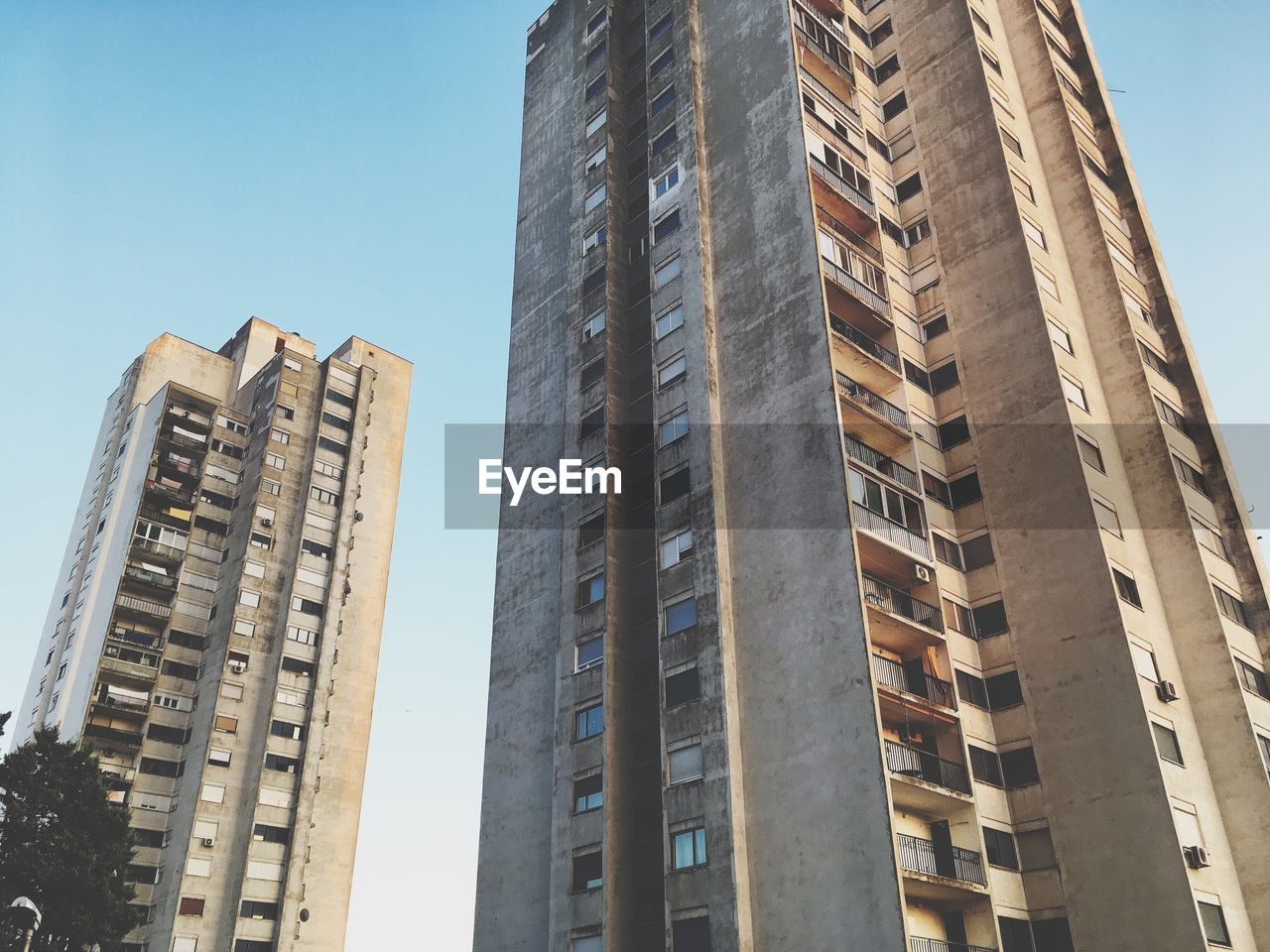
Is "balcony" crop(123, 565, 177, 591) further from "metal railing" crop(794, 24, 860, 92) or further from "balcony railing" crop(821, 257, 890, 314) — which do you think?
"metal railing" crop(794, 24, 860, 92)

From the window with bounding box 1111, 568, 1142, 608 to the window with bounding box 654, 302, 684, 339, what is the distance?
16.6m

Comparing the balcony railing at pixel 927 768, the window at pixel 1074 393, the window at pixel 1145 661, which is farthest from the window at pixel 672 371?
the window at pixel 1145 661

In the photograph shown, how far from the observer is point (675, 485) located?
120 feet

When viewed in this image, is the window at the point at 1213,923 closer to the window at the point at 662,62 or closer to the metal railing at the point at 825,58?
the metal railing at the point at 825,58

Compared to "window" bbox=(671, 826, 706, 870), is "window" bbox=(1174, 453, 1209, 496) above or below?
above

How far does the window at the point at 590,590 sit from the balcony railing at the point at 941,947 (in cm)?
1464

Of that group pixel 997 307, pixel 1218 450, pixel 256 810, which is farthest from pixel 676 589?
pixel 256 810

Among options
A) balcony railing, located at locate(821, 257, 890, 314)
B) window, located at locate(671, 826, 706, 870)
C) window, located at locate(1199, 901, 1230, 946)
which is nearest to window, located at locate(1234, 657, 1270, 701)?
window, located at locate(1199, 901, 1230, 946)

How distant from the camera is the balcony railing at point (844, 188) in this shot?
4022cm

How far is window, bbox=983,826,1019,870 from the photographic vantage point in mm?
30984

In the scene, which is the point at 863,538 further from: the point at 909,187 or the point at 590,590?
the point at 909,187

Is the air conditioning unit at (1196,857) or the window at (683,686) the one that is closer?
the air conditioning unit at (1196,857)

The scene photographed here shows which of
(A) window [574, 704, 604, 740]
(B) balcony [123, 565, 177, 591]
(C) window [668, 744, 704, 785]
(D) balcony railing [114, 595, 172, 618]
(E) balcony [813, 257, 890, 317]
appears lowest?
(C) window [668, 744, 704, 785]

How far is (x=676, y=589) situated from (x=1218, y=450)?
67.9 feet
